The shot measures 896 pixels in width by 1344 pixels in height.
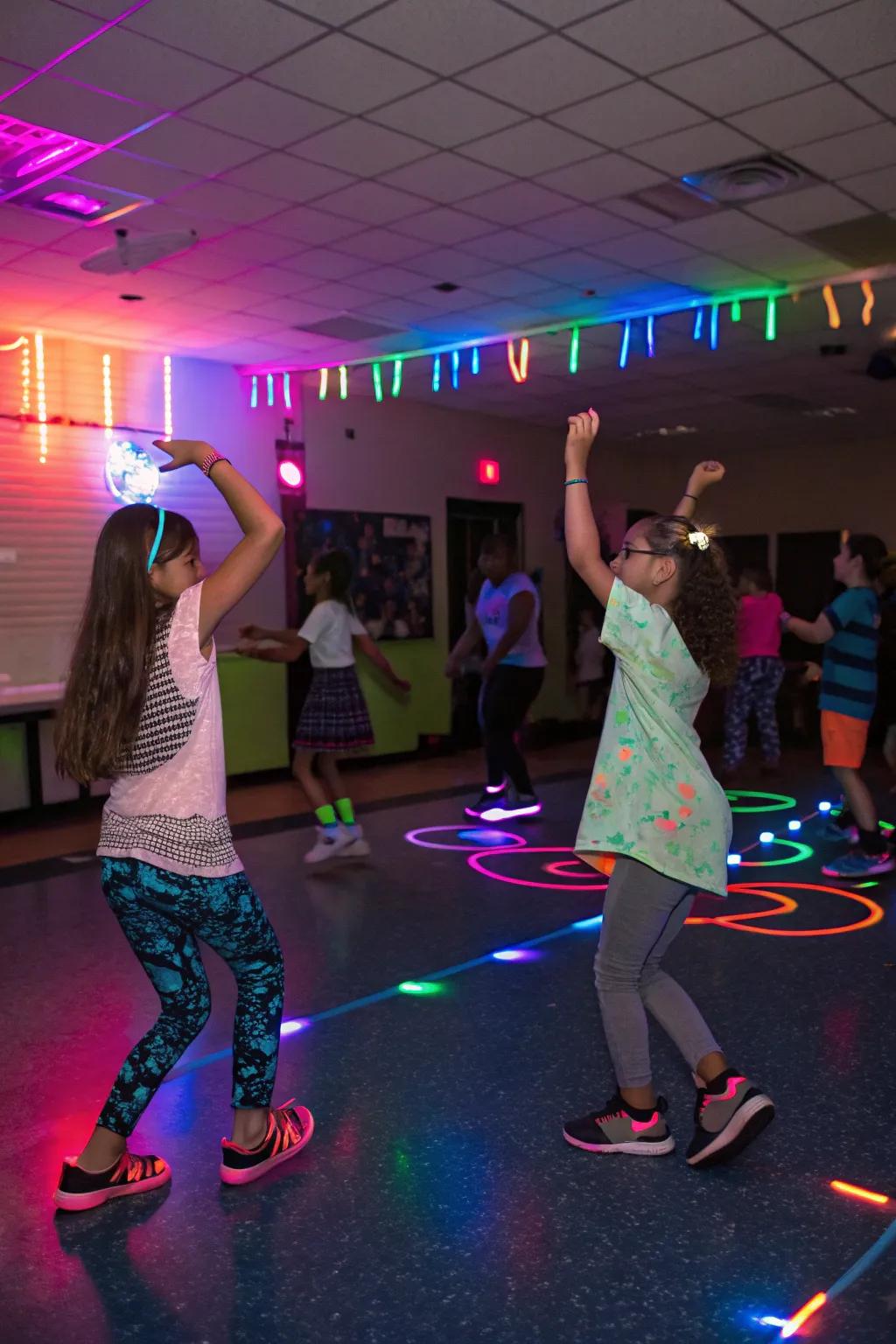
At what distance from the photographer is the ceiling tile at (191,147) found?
4602 mm

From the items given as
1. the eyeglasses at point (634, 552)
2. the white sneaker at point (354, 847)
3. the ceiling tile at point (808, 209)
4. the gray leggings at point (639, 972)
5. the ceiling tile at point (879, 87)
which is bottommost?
the white sneaker at point (354, 847)

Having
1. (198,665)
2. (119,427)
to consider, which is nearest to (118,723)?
(198,665)

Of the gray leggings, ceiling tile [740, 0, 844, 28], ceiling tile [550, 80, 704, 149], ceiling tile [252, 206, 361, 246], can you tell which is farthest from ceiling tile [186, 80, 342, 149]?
the gray leggings

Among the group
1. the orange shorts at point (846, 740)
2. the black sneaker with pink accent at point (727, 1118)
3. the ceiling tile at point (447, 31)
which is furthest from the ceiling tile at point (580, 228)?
the black sneaker with pink accent at point (727, 1118)

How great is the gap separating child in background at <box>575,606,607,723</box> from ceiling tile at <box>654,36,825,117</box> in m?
8.08

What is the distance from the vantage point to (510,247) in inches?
242

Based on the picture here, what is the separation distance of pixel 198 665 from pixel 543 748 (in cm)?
878

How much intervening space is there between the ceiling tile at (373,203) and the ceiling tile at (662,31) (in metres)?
1.55

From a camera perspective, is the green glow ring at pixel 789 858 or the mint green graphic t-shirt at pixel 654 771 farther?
the green glow ring at pixel 789 858

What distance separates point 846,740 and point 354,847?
2654 mm

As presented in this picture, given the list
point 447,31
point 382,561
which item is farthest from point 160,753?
point 382,561

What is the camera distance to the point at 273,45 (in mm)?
3932

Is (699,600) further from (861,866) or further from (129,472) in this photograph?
(129,472)

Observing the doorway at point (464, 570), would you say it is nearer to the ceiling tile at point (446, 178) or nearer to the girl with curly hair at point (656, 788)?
the ceiling tile at point (446, 178)
